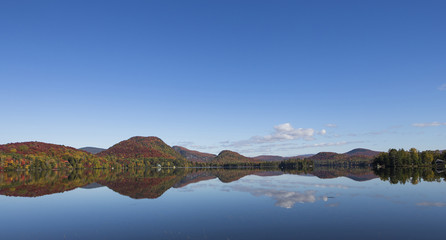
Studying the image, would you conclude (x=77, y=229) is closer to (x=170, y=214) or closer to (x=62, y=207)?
(x=170, y=214)

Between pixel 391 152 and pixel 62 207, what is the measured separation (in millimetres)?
213043

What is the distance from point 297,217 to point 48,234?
2381 cm

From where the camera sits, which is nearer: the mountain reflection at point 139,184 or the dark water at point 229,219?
the dark water at point 229,219

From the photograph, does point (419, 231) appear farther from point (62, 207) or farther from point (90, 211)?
point (62, 207)

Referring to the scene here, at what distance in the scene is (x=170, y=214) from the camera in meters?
32.5

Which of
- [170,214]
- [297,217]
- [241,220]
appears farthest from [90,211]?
[297,217]

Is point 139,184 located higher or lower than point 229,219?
lower

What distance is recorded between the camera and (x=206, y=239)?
839 inches

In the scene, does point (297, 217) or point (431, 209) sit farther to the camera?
point (431, 209)

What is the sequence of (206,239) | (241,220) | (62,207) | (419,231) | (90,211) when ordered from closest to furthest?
1. (206,239)
2. (419,231)
3. (241,220)
4. (90,211)
5. (62,207)

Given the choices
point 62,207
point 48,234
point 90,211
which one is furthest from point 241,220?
point 62,207

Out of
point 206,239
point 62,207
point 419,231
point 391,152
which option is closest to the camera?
point 206,239

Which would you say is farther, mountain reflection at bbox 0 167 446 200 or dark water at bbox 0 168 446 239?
mountain reflection at bbox 0 167 446 200

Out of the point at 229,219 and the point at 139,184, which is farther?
the point at 139,184
